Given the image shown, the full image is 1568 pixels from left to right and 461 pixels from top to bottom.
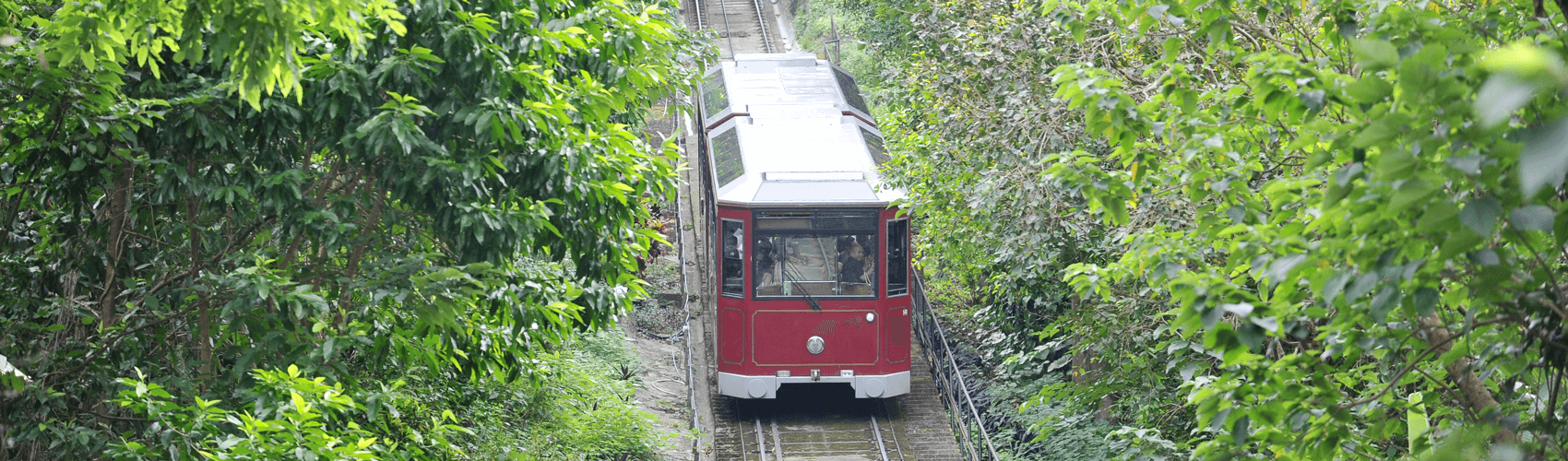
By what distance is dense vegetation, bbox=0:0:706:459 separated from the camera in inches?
199

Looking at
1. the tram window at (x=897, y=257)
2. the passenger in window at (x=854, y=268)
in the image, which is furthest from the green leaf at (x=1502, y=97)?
the tram window at (x=897, y=257)

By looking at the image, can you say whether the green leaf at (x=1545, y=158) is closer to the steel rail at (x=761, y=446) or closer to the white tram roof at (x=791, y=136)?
the white tram roof at (x=791, y=136)

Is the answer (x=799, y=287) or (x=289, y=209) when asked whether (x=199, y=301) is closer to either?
(x=289, y=209)

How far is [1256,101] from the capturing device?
395cm

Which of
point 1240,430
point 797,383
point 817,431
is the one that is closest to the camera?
point 1240,430

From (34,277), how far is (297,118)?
176 centimetres

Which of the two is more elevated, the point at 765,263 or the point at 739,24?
the point at 765,263

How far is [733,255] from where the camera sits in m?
12.4

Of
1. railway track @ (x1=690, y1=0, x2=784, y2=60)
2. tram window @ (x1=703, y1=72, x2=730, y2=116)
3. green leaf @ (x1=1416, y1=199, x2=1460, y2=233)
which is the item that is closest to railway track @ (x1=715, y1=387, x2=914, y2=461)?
tram window @ (x1=703, y1=72, x2=730, y2=116)

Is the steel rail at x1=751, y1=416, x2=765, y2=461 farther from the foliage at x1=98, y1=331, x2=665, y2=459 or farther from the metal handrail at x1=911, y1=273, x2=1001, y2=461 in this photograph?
the metal handrail at x1=911, y1=273, x2=1001, y2=461

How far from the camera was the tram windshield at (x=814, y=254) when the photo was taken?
39.8 feet

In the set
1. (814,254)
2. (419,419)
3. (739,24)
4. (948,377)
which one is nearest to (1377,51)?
(419,419)

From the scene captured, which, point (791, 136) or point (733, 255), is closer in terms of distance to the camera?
point (733, 255)

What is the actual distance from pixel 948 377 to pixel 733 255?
3948 mm
